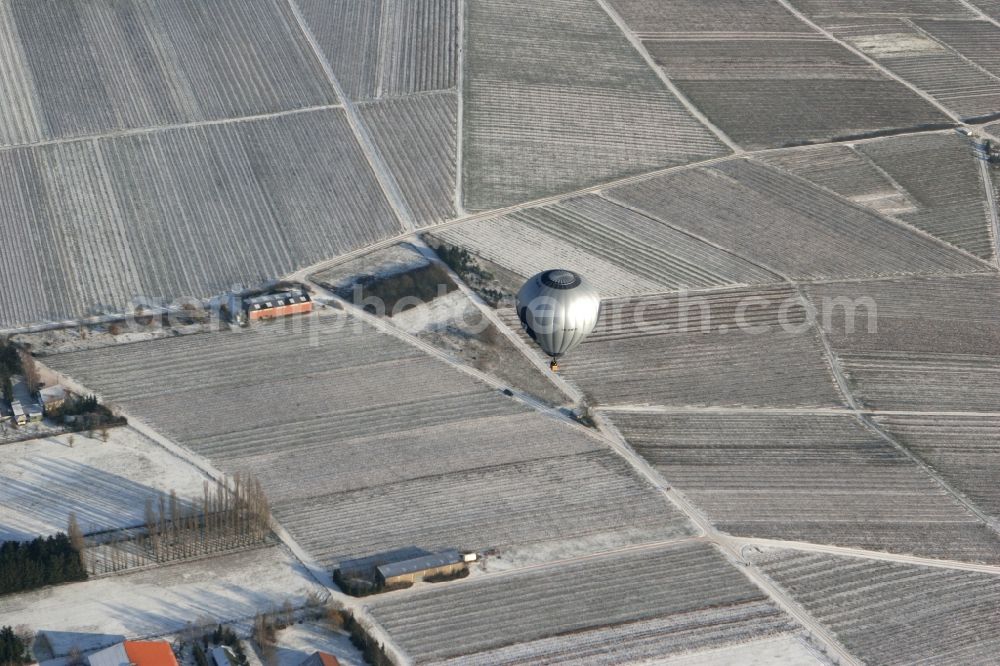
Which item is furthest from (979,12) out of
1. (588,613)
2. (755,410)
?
(588,613)

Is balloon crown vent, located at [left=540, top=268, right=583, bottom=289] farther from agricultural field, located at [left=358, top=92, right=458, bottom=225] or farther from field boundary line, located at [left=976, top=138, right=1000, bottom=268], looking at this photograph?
field boundary line, located at [left=976, top=138, right=1000, bottom=268]

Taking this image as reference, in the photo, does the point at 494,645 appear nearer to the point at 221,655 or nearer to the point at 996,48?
the point at 221,655

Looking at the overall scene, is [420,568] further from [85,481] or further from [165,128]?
[165,128]

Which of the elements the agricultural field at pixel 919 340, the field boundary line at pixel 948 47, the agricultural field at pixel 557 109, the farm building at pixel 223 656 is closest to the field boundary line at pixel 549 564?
the farm building at pixel 223 656

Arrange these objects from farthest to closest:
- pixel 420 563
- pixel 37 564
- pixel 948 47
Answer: pixel 948 47, pixel 420 563, pixel 37 564

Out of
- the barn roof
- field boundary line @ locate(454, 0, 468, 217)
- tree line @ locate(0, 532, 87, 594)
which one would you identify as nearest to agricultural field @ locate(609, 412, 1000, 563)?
Result: the barn roof

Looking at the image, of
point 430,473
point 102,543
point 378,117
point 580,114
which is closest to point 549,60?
point 580,114
